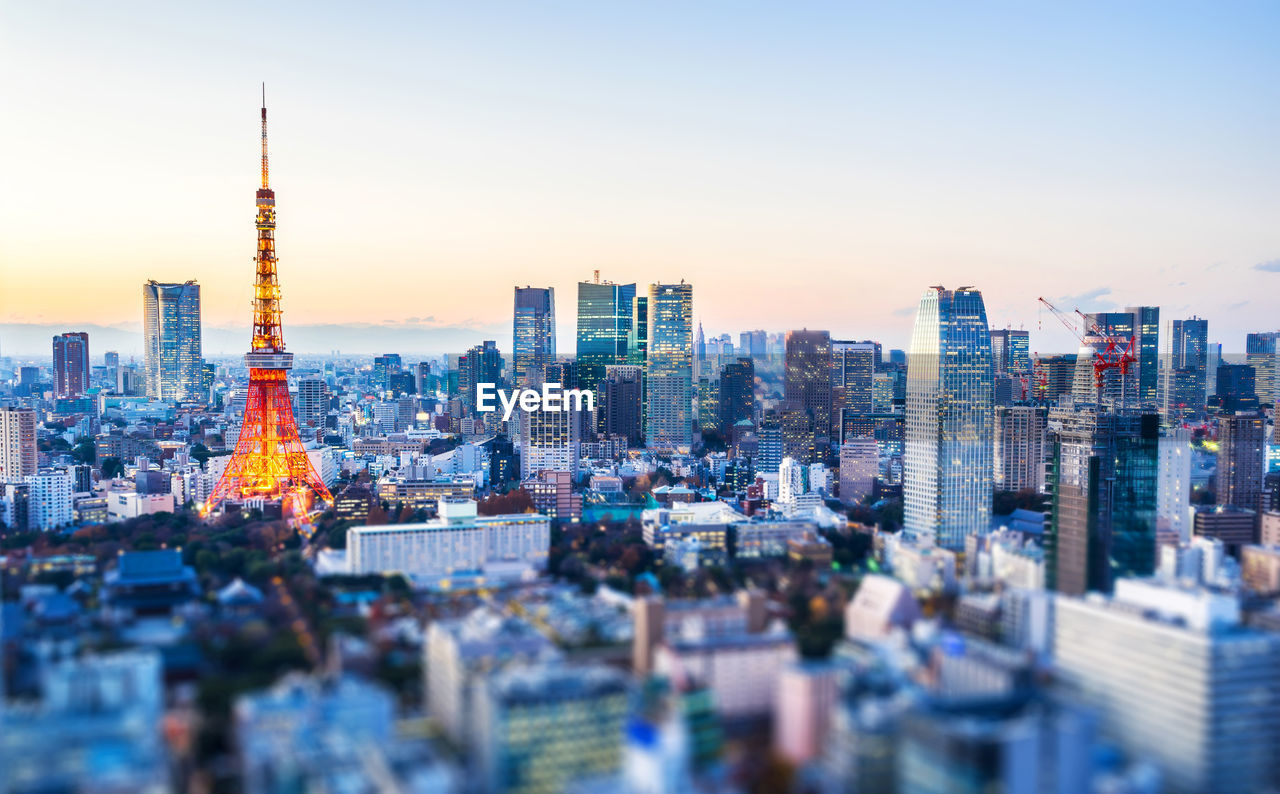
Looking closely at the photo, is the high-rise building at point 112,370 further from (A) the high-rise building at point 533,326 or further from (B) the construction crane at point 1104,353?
(B) the construction crane at point 1104,353

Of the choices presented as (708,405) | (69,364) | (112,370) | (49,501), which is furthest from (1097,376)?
(112,370)

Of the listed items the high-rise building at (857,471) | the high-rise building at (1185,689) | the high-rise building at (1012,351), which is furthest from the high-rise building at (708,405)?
the high-rise building at (1185,689)

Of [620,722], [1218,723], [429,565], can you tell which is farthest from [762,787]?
[429,565]

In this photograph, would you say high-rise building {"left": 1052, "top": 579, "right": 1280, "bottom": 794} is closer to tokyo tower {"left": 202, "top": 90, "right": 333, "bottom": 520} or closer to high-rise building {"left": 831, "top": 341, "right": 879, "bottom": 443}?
tokyo tower {"left": 202, "top": 90, "right": 333, "bottom": 520}

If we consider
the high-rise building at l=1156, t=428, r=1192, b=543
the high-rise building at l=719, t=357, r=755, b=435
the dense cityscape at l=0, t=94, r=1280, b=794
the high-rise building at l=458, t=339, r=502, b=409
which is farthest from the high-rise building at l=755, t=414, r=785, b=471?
the high-rise building at l=458, t=339, r=502, b=409

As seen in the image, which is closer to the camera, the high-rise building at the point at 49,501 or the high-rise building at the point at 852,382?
the high-rise building at the point at 49,501

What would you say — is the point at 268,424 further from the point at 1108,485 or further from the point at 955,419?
the point at 1108,485

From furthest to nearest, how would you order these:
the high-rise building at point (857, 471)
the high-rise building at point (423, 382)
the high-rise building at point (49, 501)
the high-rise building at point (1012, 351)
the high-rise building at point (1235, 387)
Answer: the high-rise building at point (423, 382) < the high-rise building at point (1012, 351) < the high-rise building at point (1235, 387) < the high-rise building at point (857, 471) < the high-rise building at point (49, 501)

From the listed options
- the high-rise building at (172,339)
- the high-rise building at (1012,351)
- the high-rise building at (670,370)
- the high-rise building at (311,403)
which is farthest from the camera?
the high-rise building at (172,339)
